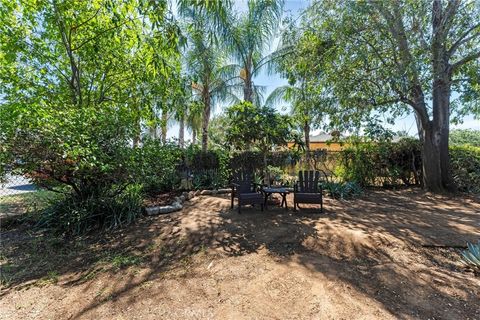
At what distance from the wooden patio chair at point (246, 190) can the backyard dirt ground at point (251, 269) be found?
311 millimetres

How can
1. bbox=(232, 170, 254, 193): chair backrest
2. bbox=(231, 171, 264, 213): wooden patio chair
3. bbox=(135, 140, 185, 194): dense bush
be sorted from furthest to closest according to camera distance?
bbox=(232, 170, 254, 193): chair backrest → bbox=(231, 171, 264, 213): wooden patio chair → bbox=(135, 140, 185, 194): dense bush

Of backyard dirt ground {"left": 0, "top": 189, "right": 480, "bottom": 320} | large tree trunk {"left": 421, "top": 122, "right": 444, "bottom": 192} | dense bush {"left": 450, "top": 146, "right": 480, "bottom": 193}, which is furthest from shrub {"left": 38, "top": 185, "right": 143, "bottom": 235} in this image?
dense bush {"left": 450, "top": 146, "right": 480, "bottom": 193}

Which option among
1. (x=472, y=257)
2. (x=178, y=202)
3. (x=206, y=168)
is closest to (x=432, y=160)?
(x=472, y=257)

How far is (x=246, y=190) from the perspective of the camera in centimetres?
573

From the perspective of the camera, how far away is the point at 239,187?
5582mm

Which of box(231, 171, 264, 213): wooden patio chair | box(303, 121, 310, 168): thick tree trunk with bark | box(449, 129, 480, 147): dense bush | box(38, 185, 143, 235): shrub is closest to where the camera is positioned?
box(38, 185, 143, 235): shrub

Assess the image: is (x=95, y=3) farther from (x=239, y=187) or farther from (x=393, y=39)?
(x=393, y=39)

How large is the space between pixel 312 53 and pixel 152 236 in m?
6.38

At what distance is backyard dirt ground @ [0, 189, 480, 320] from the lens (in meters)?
2.34

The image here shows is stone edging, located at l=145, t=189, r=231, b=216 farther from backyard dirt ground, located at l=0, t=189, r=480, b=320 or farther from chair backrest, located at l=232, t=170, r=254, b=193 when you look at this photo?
chair backrest, located at l=232, t=170, r=254, b=193

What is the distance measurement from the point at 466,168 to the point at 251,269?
867 cm

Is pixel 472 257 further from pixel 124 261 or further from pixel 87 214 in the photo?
pixel 87 214

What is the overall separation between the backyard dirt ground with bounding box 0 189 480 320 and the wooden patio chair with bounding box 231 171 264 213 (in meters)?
0.31

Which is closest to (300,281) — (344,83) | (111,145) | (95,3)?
(111,145)
